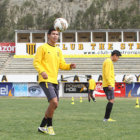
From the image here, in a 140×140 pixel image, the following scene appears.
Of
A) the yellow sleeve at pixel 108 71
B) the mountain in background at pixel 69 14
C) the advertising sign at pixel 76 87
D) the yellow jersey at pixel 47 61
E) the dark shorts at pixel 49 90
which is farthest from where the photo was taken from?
the mountain in background at pixel 69 14

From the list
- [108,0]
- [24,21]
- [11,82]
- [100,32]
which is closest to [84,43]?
[100,32]

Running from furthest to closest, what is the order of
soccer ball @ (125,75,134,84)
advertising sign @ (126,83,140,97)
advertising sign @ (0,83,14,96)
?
advertising sign @ (0,83,14,96) < advertising sign @ (126,83,140,97) < soccer ball @ (125,75,134,84)

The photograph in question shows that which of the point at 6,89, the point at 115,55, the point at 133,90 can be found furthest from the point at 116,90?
the point at 115,55

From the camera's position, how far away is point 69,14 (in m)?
103

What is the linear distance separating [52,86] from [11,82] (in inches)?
1519

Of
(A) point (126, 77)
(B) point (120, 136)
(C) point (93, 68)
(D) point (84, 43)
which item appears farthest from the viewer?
(D) point (84, 43)

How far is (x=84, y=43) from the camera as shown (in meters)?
55.8

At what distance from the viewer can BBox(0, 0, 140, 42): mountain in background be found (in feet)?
306

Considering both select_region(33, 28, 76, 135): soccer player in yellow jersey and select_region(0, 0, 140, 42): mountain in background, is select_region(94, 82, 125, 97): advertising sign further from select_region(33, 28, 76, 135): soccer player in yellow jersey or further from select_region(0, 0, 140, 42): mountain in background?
select_region(0, 0, 140, 42): mountain in background

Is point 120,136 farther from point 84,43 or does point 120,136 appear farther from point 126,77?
point 84,43

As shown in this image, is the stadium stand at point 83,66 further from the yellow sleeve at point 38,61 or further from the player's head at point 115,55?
the yellow sleeve at point 38,61

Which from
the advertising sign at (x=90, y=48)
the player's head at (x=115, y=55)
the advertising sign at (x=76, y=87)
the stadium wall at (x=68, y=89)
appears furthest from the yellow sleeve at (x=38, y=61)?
the advertising sign at (x=90, y=48)

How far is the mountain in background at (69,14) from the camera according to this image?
93188mm

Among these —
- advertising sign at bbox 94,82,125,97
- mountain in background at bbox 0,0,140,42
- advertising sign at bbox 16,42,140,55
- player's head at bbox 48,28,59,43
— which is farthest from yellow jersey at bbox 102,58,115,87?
mountain in background at bbox 0,0,140,42
